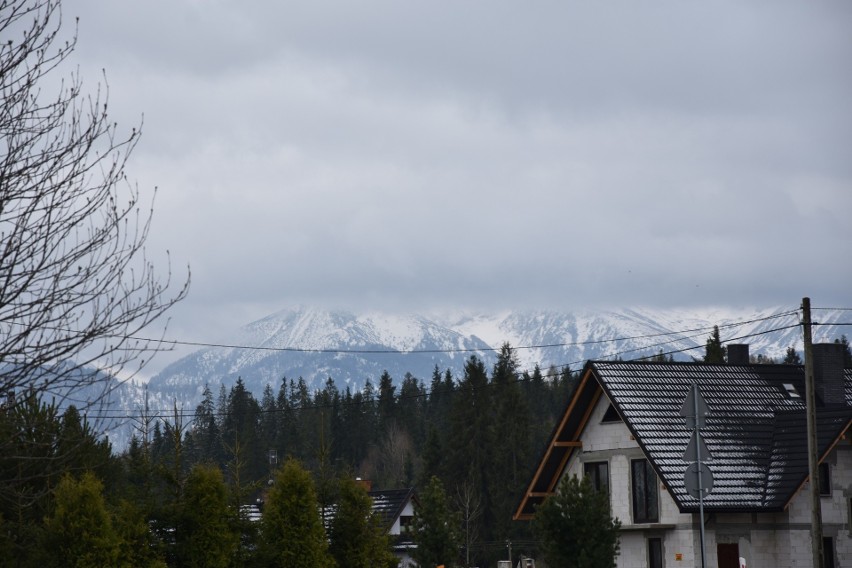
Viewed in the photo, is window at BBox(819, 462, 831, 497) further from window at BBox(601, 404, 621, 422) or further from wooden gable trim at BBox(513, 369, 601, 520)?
wooden gable trim at BBox(513, 369, 601, 520)

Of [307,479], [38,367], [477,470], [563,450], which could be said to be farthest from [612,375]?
[477,470]

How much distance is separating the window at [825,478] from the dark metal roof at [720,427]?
2.47 feet

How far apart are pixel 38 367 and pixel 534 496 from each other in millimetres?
29753

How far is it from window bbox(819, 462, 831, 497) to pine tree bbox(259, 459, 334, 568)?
17.7 metres

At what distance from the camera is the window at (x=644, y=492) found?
3816cm

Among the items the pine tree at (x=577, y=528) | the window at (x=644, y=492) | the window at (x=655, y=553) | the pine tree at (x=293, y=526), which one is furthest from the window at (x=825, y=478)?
the pine tree at (x=293, y=526)

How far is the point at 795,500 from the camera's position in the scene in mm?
37094

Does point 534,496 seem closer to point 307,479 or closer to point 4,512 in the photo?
point 307,479

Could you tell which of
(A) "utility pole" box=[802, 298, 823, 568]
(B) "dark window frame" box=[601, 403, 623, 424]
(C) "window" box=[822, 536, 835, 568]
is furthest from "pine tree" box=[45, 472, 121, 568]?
(C) "window" box=[822, 536, 835, 568]

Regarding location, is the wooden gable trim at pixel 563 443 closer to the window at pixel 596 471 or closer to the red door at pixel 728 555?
the window at pixel 596 471

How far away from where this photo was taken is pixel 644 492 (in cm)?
3859

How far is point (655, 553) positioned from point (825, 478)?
17.9 ft

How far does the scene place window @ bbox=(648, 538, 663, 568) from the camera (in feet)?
124

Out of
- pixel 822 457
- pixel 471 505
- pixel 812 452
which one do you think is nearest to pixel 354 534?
pixel 812 452
